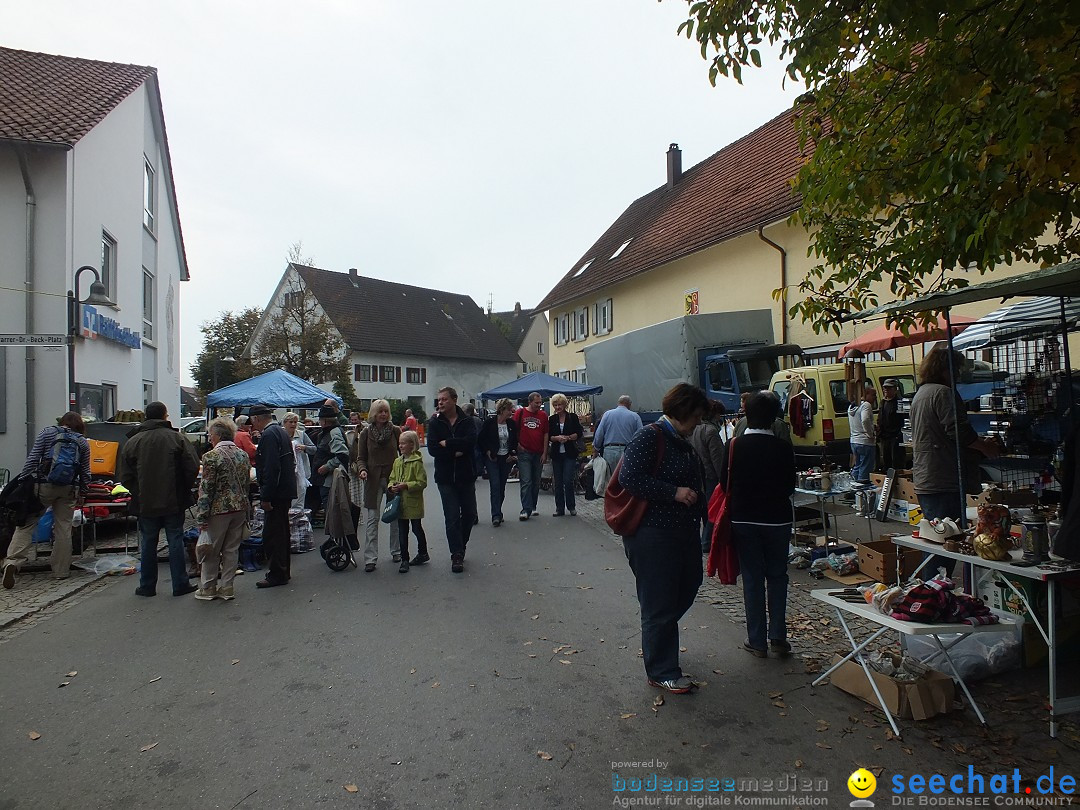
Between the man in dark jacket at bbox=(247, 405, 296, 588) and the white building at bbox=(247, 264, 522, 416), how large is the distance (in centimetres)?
3392

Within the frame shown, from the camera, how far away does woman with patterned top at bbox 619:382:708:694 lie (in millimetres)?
4219

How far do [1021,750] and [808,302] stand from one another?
335cm

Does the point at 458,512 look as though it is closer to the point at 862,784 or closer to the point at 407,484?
the point at 407,484

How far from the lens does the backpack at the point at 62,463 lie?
24.2ft

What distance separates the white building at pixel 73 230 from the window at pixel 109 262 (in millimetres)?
24

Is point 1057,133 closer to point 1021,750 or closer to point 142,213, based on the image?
point 1021,750

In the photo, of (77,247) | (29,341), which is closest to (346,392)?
(77,247)

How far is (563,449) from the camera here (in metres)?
11.1

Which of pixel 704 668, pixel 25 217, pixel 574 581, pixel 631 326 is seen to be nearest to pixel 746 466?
pixel 704 668

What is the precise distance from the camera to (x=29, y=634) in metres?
5.85

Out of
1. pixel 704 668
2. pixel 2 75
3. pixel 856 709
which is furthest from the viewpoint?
pixel 2 75

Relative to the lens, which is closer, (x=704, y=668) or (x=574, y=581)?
(x=704, y=668)

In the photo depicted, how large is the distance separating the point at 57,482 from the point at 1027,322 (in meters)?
9.69

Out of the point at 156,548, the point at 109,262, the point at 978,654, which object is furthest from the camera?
the point at 109,262
